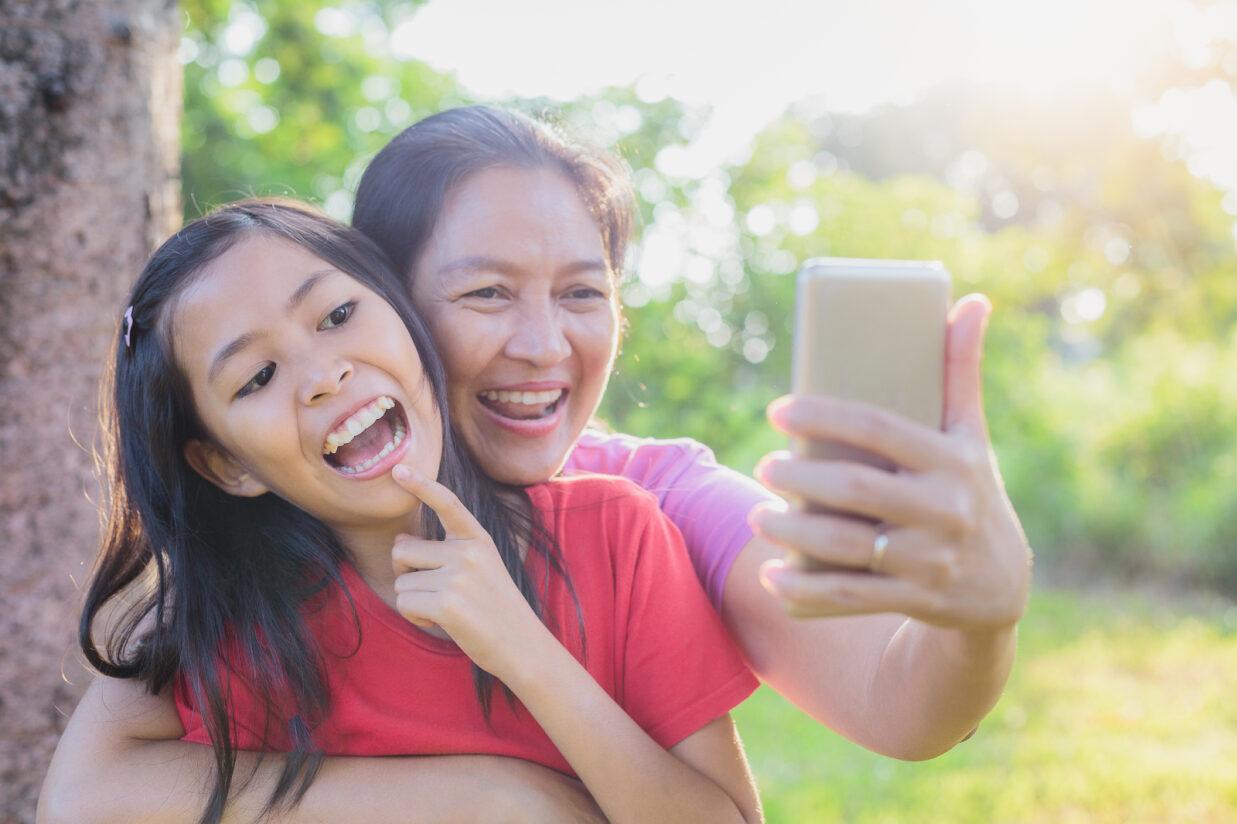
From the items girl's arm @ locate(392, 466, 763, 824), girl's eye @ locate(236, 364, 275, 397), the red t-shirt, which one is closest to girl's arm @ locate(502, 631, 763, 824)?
girl's arm @ locate(392, 466, 763, 824)

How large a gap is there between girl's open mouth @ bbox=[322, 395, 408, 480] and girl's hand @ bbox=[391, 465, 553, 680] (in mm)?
63

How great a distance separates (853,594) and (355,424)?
3.29 feet

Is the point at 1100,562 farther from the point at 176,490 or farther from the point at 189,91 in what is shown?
the point at 176,490

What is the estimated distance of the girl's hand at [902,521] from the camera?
1186mm

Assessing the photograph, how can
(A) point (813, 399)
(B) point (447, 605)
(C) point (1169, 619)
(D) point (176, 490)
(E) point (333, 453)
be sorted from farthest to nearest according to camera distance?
(C) point (1169, 619) → (D) point (176, 490) → (E) point (333, 453) → (B) point (447, 605) → (A) point (813, 399)

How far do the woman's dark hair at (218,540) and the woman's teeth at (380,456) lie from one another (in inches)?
4.4

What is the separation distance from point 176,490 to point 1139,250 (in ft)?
34.0

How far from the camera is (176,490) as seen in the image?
7.09ft

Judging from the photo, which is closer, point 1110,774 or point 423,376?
point 423,376

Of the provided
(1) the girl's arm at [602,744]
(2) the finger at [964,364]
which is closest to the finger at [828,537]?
(2) the finger at [964,364]

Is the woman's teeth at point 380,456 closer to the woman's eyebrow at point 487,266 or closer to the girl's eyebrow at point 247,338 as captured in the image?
the girl's eyebrow at point 247,338

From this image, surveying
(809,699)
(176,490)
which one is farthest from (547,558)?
(176,490)

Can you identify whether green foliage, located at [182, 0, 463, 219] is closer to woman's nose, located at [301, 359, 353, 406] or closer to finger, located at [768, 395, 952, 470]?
woman's nose, located at [301, 359, 353, 406]

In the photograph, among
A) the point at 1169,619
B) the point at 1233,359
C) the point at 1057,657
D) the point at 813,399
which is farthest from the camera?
Result: the point at 1233,359
